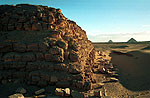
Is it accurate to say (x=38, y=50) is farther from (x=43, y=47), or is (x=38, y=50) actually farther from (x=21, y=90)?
(x=21, y=90)

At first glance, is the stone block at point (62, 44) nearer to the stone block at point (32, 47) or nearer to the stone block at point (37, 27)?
the stone block at point (32, 47)

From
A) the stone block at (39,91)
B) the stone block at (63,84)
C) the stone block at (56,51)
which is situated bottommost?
the stone block at (39,91)

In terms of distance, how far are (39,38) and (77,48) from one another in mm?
3422

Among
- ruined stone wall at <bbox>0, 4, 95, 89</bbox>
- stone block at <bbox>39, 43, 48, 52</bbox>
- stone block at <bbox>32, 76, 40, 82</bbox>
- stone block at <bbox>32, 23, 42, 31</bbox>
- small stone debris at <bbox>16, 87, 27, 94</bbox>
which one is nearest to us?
small stone debris at <bbox>16, 87, 27, 94</bbox>

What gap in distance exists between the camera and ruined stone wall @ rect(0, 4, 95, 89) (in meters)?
7.75

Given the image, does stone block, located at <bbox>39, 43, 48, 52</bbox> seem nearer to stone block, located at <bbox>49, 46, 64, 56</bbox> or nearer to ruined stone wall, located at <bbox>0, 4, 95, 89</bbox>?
ruined stone wall, located at <bbox>0, 4, 95, 89</bbox>

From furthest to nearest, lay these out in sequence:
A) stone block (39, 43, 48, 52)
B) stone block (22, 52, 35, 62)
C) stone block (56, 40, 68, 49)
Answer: stone block (56, 40, 68, 49) < stone block (39, 43, 48, 52) < stone block (22, 52, 35, 62)

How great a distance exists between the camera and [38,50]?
8.49 m

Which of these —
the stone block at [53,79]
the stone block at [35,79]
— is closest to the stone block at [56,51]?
the stone block at [53,79]

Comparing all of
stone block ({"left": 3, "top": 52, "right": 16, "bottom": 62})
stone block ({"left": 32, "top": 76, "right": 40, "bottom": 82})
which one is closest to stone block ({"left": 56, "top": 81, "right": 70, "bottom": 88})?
stone block ({"left": 32, "top": 76, "right": 40, "bottom": 82})

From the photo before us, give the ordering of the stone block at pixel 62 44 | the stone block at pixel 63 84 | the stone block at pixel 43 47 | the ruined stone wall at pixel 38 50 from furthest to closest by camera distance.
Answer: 1. the stone block at pixel 62 44
2. the stone block at pixel 43 47
3. the ruined stone wall at pixel 38 50
4. the stone block at pixel 63 84

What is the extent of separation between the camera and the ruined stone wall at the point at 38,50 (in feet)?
25.4

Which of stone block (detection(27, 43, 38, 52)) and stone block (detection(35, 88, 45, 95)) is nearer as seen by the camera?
stone block (detection(35, 88, 45, 95))

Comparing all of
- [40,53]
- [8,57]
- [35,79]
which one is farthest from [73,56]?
[8,57]
